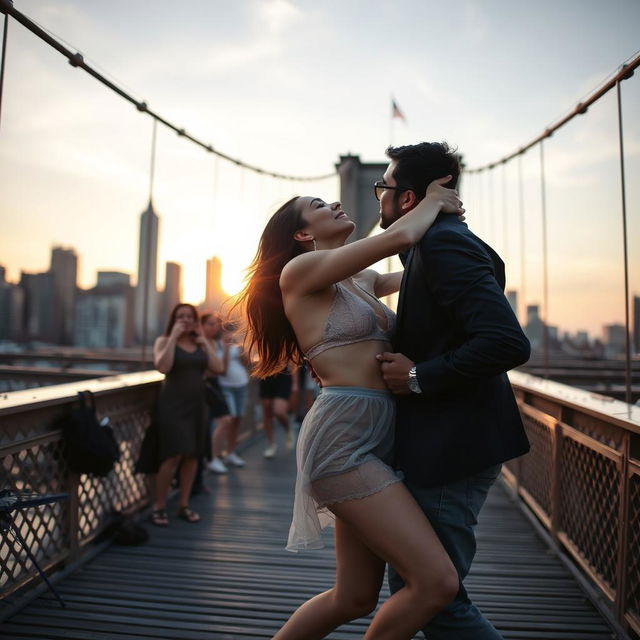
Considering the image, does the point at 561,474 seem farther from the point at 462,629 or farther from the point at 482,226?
the point at 482,226

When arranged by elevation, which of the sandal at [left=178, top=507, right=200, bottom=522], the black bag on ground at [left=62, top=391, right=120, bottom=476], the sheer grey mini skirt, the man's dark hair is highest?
the man's dark hair

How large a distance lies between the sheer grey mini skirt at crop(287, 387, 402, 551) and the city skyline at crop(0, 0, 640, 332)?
2.70 metres

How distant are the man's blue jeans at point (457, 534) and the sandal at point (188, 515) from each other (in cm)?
269

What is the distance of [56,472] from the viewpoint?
2.81m

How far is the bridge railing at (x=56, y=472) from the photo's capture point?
2430 millimetres

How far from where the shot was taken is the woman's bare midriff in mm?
1442

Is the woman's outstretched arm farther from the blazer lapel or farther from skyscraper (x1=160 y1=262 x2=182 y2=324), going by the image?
skyscraper (x1=160 y1=262 x2=182 y2=324)

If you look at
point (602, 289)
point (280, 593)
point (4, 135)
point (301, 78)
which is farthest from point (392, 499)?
point (301, 78)

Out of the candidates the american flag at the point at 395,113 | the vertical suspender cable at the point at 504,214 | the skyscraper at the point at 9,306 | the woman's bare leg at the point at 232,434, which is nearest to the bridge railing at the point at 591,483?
the woman's bare leg at the point at 232,434

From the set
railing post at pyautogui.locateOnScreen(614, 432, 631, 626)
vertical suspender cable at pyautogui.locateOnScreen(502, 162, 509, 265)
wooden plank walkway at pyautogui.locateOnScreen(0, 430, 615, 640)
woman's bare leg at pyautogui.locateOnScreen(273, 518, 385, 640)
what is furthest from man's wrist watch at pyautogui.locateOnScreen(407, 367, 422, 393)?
vertical suspender cable at pyautogui.locateOnScreen(502, 162, 509, 265)

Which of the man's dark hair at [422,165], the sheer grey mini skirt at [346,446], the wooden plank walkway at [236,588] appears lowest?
the wooden plank walkway at [236,588]

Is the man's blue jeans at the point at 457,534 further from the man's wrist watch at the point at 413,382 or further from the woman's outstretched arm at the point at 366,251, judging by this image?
the woman's outstretched arm at the point at 366,251

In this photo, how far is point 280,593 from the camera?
2676mm

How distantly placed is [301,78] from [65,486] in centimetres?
723
